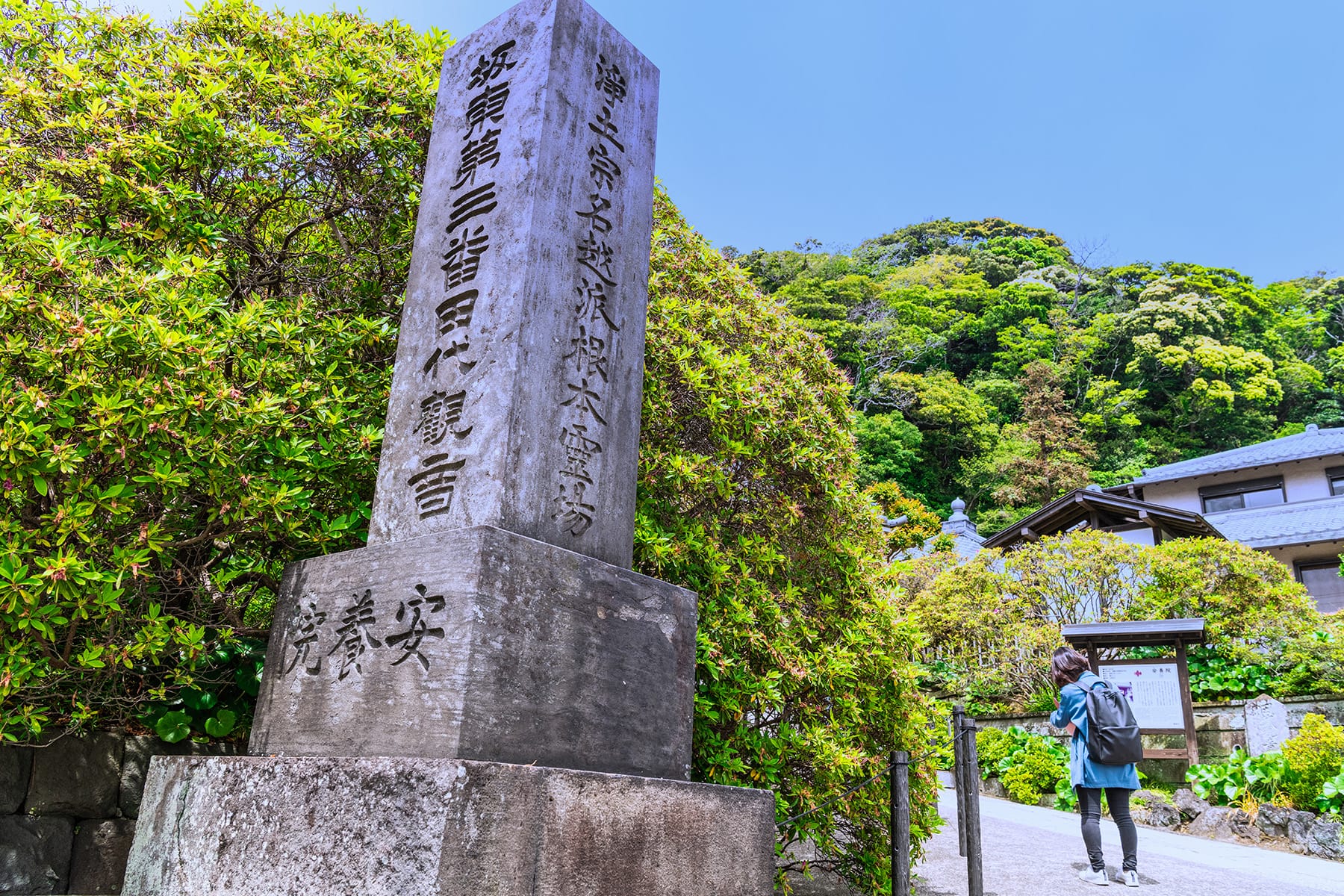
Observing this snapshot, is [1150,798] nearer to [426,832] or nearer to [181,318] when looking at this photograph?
[426,832]

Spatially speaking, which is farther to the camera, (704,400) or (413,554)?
(704,400)

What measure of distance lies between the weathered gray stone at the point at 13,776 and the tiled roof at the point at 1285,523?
24.4m

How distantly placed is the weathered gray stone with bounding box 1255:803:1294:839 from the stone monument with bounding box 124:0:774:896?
9957 mm

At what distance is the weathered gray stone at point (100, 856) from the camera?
3301mm

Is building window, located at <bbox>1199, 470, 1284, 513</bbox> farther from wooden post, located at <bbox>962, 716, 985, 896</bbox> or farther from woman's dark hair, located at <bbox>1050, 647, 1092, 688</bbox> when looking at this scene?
wooden post, located at <bbox>962, 716, 985, 896</bbox>

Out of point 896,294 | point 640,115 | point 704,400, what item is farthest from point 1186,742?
point 896,294

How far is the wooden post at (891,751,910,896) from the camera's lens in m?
4.13

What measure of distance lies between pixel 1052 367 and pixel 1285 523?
13.4 m

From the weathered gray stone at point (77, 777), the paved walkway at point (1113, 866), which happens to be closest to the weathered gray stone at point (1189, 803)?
Answer: the paved walkway at point (1113, 866)

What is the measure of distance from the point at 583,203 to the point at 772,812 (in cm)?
233

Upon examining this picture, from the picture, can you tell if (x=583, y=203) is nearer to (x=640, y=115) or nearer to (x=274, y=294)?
(x=640, y=115)

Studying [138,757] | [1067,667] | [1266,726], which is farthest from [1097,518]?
[138,757]

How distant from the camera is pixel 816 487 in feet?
16.1

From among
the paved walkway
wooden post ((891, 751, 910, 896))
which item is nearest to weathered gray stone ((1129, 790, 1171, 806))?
the paved walkway
